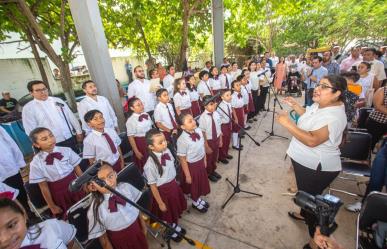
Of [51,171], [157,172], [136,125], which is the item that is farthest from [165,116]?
[51,171]

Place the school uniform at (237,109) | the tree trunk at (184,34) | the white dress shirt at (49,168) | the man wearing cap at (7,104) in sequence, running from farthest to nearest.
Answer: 1. the man wearing cap at (7,104)
2. the tree trunk at (184,34)
3. the school uniform at (237,109)
4. the white dress shirt at (49,168)

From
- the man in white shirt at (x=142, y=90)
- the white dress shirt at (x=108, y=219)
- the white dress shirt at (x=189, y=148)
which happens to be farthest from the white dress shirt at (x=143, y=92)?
the white dress shirt at (x=108, y=219)

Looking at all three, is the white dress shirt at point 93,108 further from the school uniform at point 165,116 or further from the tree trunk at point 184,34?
the tree trunk at point 184,34

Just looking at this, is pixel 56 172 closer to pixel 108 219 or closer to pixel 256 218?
pixel 108 219

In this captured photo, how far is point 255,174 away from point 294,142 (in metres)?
1.73

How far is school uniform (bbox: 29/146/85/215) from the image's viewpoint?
2.57 meters

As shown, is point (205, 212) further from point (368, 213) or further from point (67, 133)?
point (67, 133)

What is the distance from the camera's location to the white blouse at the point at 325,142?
2088 mm

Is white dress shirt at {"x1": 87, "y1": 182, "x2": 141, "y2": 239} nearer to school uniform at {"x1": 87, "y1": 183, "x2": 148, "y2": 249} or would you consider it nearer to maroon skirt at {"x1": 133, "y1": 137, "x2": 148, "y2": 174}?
school uniform at {"x1": 87, "y1": 183, "x2": 148, "y2": 249}

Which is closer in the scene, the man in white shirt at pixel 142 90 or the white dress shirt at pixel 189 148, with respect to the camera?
the white dress shirt at pixel 189 148

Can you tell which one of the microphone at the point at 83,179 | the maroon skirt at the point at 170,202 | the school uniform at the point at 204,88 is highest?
the microphone at the point at 83,179

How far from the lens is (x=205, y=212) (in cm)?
324

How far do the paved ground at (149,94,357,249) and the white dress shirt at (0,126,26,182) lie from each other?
7.36 ft

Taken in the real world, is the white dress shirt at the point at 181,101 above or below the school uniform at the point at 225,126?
above
